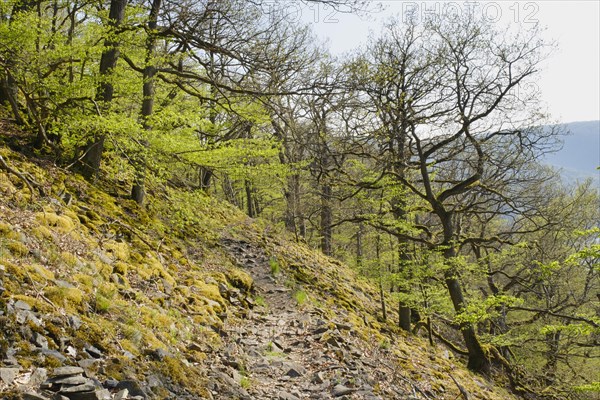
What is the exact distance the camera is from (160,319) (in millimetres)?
5398

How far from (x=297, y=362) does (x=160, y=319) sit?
2.33 meters

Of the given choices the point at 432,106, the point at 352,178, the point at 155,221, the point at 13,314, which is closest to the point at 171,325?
the point at 13,314

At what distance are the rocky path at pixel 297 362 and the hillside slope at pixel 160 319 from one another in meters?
0.03

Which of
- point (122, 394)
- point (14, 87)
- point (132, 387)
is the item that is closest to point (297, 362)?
point (132, 387)

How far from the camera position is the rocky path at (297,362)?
5.36 m

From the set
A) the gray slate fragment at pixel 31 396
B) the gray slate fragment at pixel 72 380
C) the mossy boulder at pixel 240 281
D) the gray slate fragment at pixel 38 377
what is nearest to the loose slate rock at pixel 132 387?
the gray slate fragment at pixel 72 380

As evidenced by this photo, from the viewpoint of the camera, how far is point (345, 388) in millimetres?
5754

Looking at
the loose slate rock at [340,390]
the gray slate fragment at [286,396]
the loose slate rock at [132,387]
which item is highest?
the loose slate rock at [132,387]

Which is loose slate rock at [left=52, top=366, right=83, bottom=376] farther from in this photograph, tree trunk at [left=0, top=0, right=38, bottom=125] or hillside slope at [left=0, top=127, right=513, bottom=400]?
tree trunk at [left=0, top=0, right=38, bottom=125]

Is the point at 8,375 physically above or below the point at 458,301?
above

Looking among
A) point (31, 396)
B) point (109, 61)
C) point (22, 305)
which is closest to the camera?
point (31, 396)

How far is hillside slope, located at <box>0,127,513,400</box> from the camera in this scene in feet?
12.1

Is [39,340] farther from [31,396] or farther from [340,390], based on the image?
[340,390]

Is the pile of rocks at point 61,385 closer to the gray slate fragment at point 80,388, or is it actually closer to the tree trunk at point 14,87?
the gray slate fragment at point 80,388
